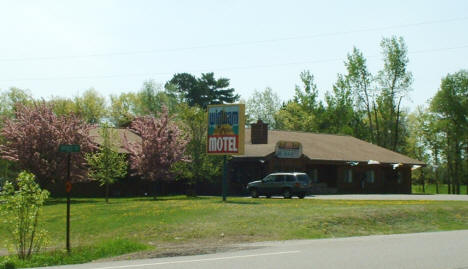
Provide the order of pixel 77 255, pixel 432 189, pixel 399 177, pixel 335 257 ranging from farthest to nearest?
1. pixel 432 189
2. pixel 399 177
3. pixel 77 255
4. pixel 335 257

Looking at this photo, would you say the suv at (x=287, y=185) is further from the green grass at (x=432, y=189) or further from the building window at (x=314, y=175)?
the green grass at (x=432, y=189)

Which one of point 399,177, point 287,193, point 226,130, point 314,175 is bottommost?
point 287,193

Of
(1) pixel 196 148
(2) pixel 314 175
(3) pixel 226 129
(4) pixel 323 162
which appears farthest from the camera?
(2) pixel 314 175

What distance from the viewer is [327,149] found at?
56.5m

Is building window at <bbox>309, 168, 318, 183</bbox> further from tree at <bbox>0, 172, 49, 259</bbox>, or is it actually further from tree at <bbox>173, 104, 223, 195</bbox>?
tree at <bbox>0, 172, 49, 259</bbox>

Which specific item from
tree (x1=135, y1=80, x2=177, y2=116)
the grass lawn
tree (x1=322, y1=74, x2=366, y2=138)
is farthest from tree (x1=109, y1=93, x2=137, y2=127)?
the grass lawn

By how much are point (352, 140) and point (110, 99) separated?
45423 mm

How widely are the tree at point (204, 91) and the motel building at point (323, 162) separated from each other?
1240 inches

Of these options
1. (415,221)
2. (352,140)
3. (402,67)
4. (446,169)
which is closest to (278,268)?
(415,221)

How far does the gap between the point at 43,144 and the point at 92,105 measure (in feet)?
161

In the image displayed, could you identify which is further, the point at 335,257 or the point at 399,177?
the point at 399,177

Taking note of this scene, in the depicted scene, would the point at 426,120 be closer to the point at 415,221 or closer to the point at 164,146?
the point at 164,146

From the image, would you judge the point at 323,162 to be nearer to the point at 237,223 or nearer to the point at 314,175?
the point at 314,175

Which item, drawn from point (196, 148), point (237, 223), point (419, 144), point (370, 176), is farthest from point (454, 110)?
point (237, 223)
